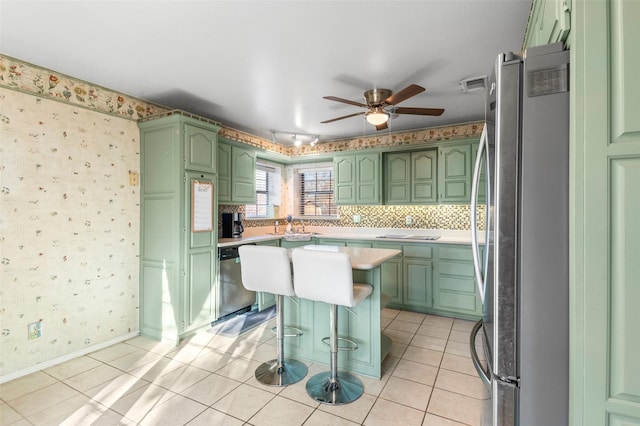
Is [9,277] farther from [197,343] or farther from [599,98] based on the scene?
[599,98]

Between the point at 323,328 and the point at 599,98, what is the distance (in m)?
2.27

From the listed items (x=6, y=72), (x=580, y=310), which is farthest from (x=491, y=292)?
(x=6, y=72)

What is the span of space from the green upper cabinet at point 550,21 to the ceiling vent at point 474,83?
103 centimetres

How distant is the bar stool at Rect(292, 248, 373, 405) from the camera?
6.38 ft

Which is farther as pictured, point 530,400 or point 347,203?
point 347,203

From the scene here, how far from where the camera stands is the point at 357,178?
15.2 feet

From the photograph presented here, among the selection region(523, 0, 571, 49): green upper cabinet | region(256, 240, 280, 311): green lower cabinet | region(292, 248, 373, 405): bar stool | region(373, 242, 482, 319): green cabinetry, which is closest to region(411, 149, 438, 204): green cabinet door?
region(373, 242, 482, 319): green cabinetry

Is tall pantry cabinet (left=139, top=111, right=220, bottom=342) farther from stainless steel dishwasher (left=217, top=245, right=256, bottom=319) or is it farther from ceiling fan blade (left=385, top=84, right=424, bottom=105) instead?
ceiling fan blade (left=385, top=84, right=424, bottom=105)

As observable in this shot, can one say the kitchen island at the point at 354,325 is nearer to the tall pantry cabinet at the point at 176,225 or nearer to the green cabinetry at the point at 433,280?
the tall pantry cabinet at the point at 176,225

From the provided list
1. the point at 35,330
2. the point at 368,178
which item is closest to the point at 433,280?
the point at 368,178

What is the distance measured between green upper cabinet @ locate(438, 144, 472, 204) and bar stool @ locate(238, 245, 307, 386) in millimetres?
2708

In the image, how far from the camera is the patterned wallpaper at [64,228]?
238cm

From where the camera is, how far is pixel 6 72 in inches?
92.7

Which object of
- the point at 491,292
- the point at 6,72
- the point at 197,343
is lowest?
the point at 197,343
